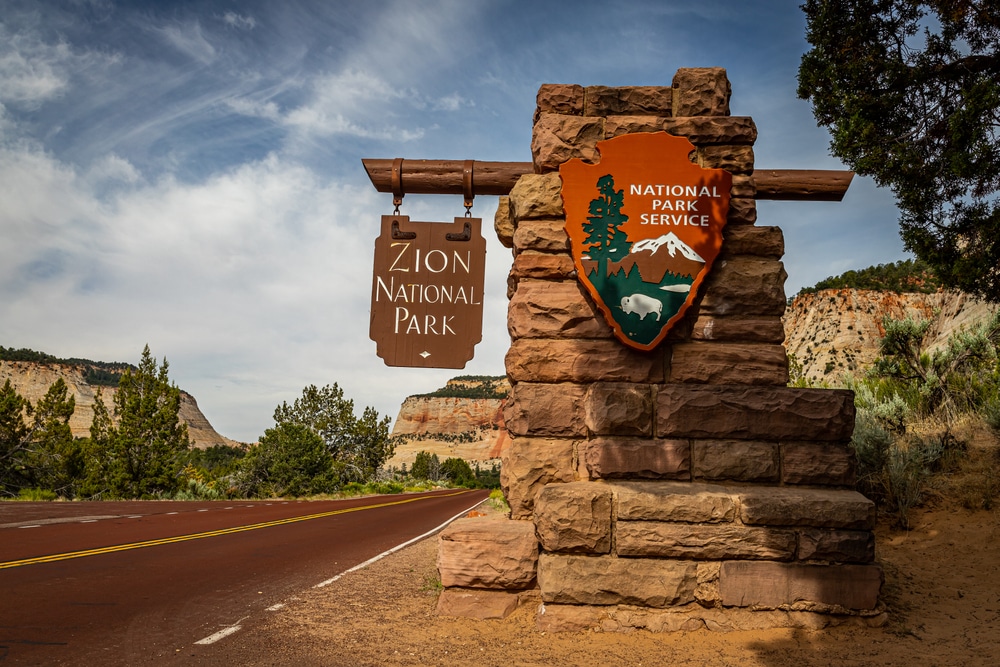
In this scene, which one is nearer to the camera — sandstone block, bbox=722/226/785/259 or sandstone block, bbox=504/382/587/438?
sandstone block, bbox=504/382/587/438

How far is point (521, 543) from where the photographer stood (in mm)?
4812

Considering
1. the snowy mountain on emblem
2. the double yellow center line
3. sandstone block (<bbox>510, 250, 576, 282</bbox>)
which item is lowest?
the double yellow center line

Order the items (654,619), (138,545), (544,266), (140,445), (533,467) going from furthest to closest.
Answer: (140,445)
(138,545)
(544,266)
(533,467)
(654,619)

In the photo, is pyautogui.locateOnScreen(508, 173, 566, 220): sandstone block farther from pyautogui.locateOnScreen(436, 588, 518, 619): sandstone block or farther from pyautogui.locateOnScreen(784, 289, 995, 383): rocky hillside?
pyautogui.locateOnScreen(784, 289, 995, 383): rocky hillside

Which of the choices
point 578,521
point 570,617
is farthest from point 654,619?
point 578,521

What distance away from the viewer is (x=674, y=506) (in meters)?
4.62

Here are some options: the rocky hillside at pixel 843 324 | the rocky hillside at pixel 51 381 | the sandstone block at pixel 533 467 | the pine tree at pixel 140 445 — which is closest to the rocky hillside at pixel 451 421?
the rocky hillside at pixel 51 381

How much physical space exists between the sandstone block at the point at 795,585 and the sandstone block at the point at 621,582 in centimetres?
28

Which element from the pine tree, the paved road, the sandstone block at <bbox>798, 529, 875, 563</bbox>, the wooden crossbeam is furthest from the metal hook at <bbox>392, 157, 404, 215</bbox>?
the pine tree

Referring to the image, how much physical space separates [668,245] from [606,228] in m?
0.52

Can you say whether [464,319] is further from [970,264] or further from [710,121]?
[970,264]

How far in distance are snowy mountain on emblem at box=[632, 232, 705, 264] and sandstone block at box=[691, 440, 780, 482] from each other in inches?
60.5

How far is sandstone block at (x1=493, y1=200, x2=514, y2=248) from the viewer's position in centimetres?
575

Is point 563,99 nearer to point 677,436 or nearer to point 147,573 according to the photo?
point 677,436
